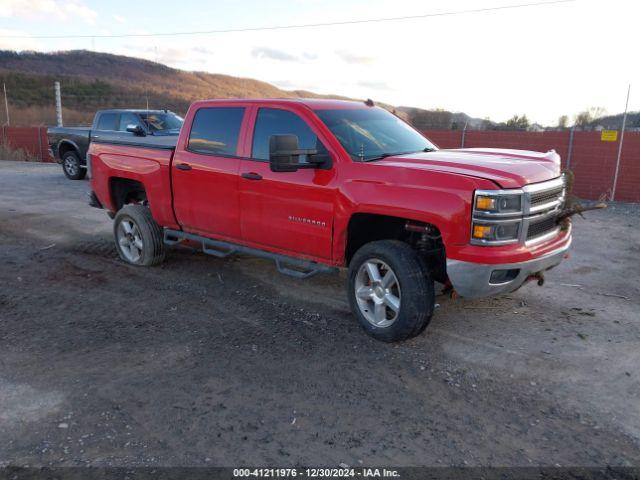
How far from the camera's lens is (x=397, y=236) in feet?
15.6

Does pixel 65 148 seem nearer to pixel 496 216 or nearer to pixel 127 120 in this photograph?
pixel 127 120

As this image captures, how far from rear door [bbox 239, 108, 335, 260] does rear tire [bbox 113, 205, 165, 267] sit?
1622 mm

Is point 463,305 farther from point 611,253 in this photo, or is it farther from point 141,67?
point 141,67

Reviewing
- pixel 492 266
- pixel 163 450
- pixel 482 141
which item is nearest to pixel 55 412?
pixel 163 450

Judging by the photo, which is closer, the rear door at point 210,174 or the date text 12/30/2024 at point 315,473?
the date text 12/30/2024 at point 315,473

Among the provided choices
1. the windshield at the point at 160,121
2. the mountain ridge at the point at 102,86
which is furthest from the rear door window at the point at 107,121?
the mountain ridge at the point at 102,86

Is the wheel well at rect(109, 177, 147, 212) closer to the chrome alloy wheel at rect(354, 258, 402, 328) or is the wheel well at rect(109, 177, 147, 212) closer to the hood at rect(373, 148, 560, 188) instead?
the chrome alloy wheel at rect(354, 258, 402, 328)

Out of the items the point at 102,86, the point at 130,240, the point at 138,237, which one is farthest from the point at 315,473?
the point at 102,86

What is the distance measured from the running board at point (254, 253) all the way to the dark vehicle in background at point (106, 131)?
5.72 m

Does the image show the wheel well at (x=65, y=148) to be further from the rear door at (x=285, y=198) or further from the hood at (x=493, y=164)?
the hood at (x=493, y=164)

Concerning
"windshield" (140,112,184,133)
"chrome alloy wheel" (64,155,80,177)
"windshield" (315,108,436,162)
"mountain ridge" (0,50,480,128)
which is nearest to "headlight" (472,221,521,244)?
"windshield" (315,108,436,162)

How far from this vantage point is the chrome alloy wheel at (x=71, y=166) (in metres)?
15.4

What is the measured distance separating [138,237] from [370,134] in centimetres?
332

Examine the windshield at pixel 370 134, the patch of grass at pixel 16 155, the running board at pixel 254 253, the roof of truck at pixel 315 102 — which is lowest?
the patch of grass at pixel 16 155
